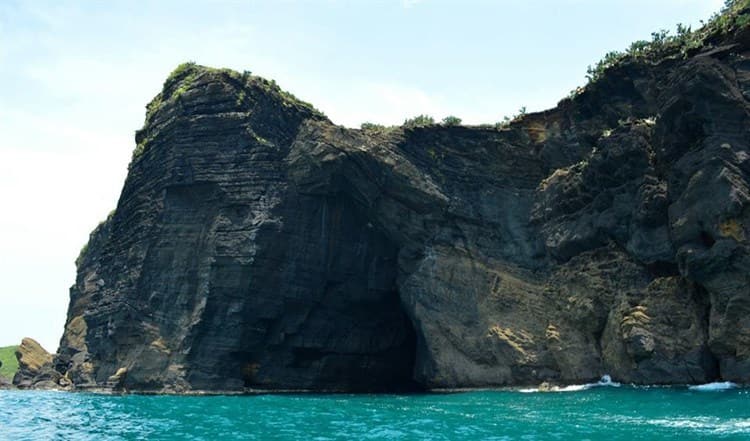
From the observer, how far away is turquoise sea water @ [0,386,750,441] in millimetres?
21078

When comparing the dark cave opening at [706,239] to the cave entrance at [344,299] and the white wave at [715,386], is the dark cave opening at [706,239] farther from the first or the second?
the cave entrance at [344,299]

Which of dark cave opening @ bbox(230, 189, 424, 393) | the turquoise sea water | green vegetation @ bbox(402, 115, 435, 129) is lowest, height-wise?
the turquoise sea water

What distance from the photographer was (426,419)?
25844 millimetres

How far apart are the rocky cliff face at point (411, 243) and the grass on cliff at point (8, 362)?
2597 inches

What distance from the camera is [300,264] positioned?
47.3 m

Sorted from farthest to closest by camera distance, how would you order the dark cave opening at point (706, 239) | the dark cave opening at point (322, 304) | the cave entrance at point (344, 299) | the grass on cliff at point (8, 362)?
the grass on cliff at point (8, 362)
the cave entrance at point (344, 299)
the dark cave opening at point (322, 304)
the dark cave opening at point (706, 239)

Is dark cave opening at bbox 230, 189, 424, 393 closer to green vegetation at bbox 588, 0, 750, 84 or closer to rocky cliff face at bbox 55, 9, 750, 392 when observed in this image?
rocky cliff face at bbox 55, 9, 750, 392

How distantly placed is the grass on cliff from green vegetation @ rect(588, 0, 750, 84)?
99741 mm

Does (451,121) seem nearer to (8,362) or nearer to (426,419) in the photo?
(426,419)

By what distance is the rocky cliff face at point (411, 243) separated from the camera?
37.2m

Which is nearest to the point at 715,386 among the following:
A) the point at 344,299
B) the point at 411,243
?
the point at 411,243


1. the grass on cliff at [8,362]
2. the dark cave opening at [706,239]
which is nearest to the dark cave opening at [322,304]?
the dark cave opening at [706,239]

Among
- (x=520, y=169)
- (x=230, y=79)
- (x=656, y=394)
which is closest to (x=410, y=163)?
(x=520, y=169)

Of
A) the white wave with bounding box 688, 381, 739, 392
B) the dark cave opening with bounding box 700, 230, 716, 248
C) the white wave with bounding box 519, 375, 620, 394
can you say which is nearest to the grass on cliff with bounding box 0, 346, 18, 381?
the white wave with bounding box 519, 375, 620, 394
